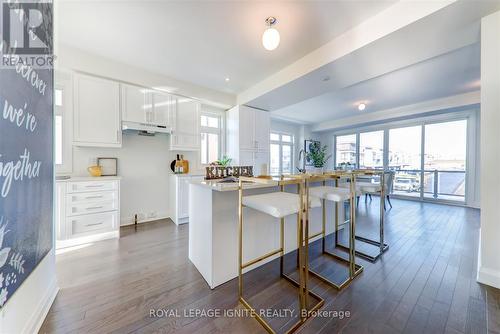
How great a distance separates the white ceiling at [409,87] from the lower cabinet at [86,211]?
4728mm

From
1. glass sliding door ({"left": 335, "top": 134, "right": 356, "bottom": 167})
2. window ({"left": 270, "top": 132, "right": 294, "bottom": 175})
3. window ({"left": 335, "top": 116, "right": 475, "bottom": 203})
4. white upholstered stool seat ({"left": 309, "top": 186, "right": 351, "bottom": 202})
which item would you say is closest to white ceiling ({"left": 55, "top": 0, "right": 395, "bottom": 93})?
white upholstered stool seat ({"left": 309, "top": 186, "right": 351, "bottom": 202})

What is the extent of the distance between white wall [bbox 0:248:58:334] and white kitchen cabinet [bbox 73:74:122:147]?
1.79 m

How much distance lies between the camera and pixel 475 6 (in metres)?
1.52

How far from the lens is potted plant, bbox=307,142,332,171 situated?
6.82m

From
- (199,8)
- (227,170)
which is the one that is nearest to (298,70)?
(199,8)

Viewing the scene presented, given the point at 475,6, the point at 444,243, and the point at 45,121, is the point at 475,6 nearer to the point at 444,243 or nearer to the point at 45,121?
the point at 444,243

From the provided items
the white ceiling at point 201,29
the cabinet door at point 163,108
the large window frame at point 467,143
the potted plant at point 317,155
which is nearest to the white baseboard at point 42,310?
the cabinet door at point 163,108

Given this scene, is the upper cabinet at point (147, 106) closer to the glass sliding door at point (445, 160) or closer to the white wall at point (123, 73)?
the white wall at point (123, 73)

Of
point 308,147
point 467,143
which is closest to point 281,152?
point 308,147

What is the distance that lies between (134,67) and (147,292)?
329 centimetres

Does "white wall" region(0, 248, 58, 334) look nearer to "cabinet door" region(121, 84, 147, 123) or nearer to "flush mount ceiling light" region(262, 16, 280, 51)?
"cabinet door" region(121, 84, 147, 123)

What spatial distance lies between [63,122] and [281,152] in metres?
5.88

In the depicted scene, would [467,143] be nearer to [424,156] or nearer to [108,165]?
[424,156]

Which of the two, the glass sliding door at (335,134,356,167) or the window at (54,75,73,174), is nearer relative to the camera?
the window at (54,75,73,174)
